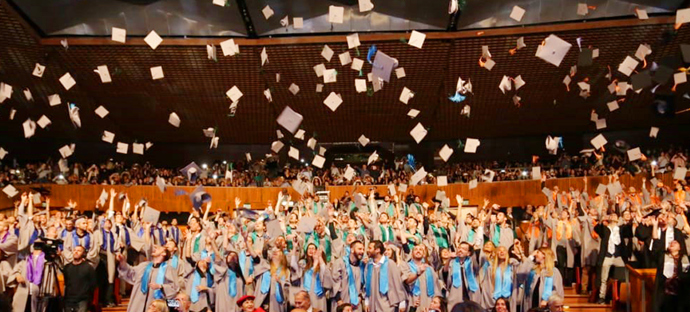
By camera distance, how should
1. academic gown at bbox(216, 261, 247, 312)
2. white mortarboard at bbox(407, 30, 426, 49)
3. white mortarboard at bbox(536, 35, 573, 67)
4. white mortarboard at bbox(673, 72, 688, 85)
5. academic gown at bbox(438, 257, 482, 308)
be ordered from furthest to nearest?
white mortarboard at bbox(673, 72, 688, 85), white mortarboard at bbox(407, 30, 426, 49), white mortarboard at bbox(536, 35, 573, 67), academic gown at bbox(216, 261, 247, 312), academic gown at bbox(438, 257, 482, 308)

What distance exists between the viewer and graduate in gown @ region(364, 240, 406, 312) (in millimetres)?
7660

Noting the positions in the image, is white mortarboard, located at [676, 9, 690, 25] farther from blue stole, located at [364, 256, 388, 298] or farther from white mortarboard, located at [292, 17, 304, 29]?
blue stole, located at [364, 256, 388, 298]

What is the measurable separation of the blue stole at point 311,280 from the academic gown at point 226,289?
0.81 m

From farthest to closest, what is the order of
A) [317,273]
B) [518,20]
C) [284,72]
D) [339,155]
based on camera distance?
[339,155] → [284,72] → [518,20] → [317,273]

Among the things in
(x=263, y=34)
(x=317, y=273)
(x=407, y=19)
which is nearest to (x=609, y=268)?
(x=317, y=273)

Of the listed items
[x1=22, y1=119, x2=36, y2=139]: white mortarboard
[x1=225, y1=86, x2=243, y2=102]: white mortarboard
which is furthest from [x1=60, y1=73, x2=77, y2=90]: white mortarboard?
[x1=225, y1=86, x2=243, y2=102]: white mortarboard

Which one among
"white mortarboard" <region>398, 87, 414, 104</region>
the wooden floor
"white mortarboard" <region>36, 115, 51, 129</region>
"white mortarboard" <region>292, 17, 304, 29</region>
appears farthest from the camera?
"white mortarboard" <region>36, 115, 51, 129</region>

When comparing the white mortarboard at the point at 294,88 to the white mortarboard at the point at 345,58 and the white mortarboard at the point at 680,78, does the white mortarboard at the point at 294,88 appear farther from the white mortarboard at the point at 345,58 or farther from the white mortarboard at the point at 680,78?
the white mortarboard at the point at 680,78

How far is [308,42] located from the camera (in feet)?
50.6

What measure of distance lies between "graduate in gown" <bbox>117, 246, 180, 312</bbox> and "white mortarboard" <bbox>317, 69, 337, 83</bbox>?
369 inches

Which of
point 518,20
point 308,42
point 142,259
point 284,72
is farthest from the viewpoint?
point 284,72

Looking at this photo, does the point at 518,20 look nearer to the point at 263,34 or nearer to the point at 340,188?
the point at 263,34

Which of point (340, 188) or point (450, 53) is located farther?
point (340, 188)

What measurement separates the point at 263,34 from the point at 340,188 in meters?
5.28
